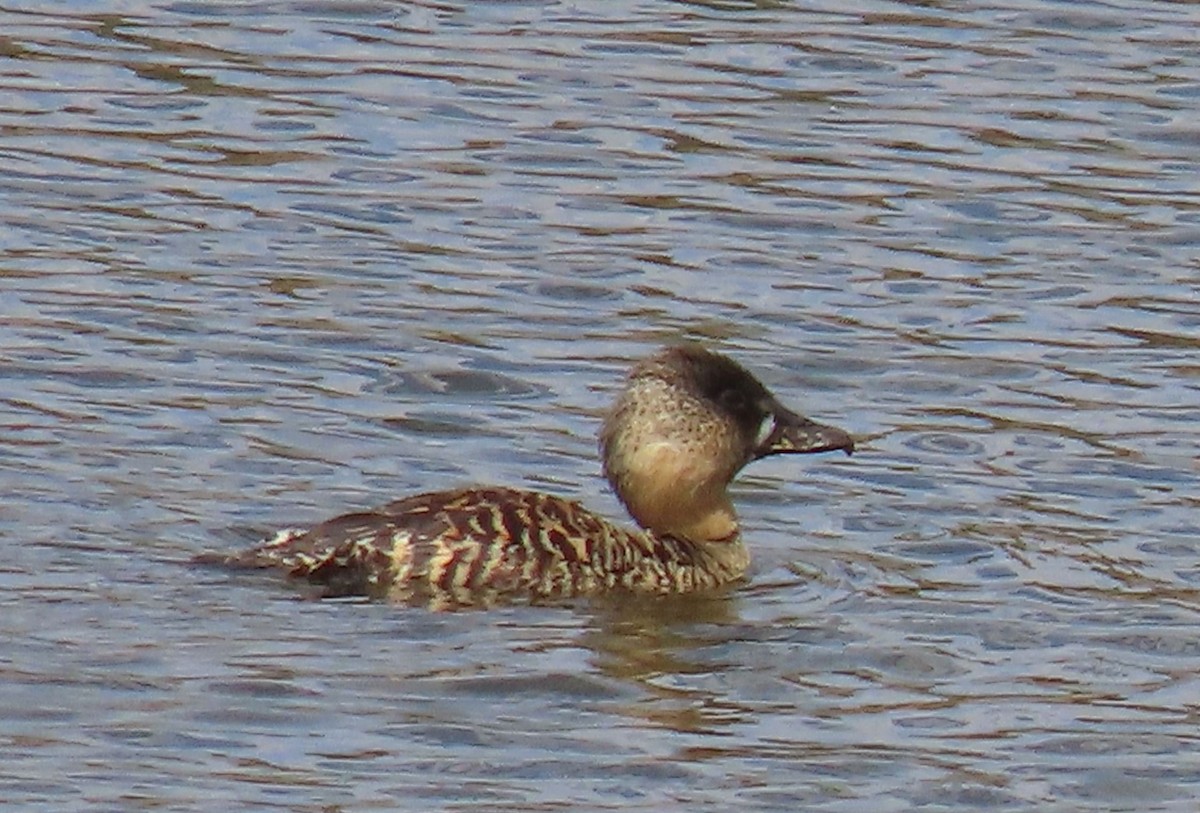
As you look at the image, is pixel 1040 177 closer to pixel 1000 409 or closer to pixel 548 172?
pixel 548 172

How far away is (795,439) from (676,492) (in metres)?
0.45

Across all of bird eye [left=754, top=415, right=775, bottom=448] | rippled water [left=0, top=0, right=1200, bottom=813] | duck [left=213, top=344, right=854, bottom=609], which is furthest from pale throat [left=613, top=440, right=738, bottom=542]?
rippled water [left=0, top=0, right=1200, bottom=813]

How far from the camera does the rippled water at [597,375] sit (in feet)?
35.3

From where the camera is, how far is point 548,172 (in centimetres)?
1748

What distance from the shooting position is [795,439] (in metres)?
13.2

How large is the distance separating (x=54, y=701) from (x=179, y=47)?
867 centimetres

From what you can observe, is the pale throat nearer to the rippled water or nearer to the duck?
the duck

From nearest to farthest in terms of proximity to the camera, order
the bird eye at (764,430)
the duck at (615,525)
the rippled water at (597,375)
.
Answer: the rippled water at (597,375)
the duck at (615,525)
the bird eye at (764,430)

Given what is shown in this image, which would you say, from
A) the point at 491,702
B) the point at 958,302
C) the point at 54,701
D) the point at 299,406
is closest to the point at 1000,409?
the point at 958,302

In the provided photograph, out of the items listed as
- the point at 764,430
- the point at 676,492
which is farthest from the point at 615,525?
the point at 764,430

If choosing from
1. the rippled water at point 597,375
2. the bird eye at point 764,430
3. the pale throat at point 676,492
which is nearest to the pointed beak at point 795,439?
the bird eye at point 764,430

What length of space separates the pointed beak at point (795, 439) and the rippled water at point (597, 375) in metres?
0.30

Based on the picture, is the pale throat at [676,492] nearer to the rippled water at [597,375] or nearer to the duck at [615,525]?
the duck at [615,525]

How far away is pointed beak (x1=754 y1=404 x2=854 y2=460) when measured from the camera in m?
13.2
